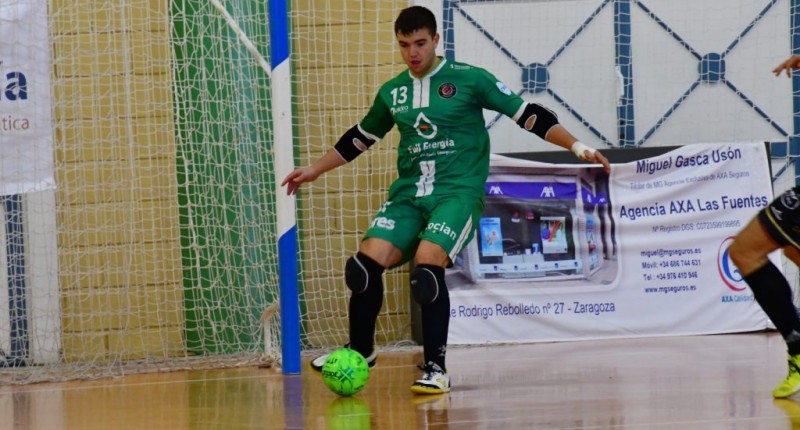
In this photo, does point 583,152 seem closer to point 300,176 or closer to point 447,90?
point 447,90

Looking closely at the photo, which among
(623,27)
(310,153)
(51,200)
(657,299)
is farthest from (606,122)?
(51,200)

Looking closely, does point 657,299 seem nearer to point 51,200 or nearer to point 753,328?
point 753,328

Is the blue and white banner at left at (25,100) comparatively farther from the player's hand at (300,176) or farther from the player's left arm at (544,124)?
the player's left arm at (544,124)

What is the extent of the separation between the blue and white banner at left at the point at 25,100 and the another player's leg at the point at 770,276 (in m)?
4.66

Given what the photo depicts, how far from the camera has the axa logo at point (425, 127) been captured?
6285 millimetres

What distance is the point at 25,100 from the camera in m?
7.87

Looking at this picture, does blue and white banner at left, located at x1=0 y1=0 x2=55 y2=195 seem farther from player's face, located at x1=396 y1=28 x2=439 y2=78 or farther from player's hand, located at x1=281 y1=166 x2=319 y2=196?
player's face, located at x1=396 y1=28 x2=439 y2=78

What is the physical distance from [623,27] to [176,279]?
13.1 ft

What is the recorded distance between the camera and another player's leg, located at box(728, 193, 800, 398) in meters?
5.24

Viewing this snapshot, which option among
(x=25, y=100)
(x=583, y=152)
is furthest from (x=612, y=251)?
(x=25, y=100)

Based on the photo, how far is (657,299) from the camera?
8.84 metres

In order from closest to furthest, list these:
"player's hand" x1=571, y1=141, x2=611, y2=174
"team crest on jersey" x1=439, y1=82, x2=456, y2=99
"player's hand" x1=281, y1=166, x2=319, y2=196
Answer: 1. "player's hand" x1=571, y1=141, x2=611, y2=174
2. "team crest on jersey" x1=439, y1=82, x2=456, y2=99
3. "player's hand" x1=281, y1=166, x2=319, y2=196

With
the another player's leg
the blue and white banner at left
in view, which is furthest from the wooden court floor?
the blue and white banner at left

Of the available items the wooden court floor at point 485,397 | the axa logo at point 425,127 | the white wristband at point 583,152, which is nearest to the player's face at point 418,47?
the axa logo at point 425,127
